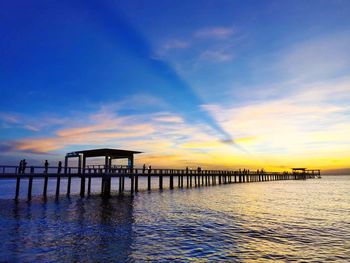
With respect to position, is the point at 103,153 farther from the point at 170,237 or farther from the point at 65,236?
the point at 170,237

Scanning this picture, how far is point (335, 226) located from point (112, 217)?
14.5m

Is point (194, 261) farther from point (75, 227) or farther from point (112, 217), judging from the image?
point (112, 217)

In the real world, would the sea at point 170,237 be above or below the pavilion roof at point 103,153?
below

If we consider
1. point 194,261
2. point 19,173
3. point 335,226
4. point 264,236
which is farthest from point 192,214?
point 19,173

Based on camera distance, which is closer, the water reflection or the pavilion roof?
the water reflection

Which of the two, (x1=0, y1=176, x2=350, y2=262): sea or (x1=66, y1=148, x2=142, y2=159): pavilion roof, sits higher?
(x1=66, y1=148, x2=142, y2=159): pavilion roof

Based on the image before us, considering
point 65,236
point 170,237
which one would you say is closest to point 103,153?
point 65,236

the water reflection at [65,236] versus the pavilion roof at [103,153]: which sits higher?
the pavilion roof at [103,153]

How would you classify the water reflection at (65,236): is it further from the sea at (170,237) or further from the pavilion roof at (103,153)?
the pavilion roof at (103,153)

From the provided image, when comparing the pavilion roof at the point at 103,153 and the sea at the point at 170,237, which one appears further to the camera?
the pavilion roof at the point at 103,153

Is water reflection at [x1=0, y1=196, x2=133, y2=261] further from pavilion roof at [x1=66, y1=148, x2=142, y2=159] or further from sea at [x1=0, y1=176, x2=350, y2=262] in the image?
pavilion roof at [x1=66, y1=148, x2=142, y2=159]

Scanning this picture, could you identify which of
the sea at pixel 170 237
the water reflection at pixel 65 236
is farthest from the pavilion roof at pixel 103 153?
the water reflection at pixel 65 236

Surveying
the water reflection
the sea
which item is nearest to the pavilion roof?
the sea

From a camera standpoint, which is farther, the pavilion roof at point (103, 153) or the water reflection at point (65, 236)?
the pavilion roof at point (103, 153)
